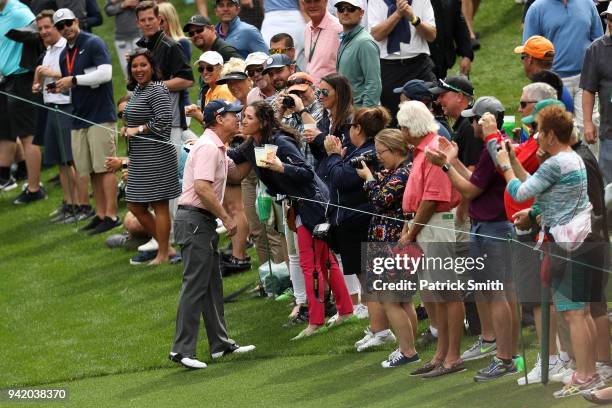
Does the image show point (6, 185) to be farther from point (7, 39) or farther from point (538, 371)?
point (538, 371)

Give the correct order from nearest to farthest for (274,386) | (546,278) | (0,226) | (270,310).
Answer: (546,278) → (274,386) → (270,310) → (0,226)

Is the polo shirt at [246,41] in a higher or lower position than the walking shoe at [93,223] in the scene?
higher

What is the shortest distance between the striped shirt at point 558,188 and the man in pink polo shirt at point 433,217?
45.9 inches

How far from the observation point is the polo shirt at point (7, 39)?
57.1ft

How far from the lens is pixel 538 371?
8.89 metres

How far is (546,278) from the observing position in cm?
855

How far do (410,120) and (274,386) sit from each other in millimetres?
2299

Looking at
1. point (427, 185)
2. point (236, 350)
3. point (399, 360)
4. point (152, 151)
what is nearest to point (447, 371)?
point (399, 360)

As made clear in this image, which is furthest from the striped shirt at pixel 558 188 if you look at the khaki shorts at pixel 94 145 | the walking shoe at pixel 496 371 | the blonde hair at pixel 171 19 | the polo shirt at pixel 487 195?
the khaki shorts at pixel 94 145

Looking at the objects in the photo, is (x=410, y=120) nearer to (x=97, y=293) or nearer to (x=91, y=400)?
(x=91, y=400)

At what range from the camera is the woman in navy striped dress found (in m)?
13.6

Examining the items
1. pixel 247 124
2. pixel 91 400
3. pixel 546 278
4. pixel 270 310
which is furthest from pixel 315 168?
pixel 546 278

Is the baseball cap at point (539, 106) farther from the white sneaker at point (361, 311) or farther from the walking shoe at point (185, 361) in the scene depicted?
the walking shoe at point (185, 361)

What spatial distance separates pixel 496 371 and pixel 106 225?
7.79 meters
